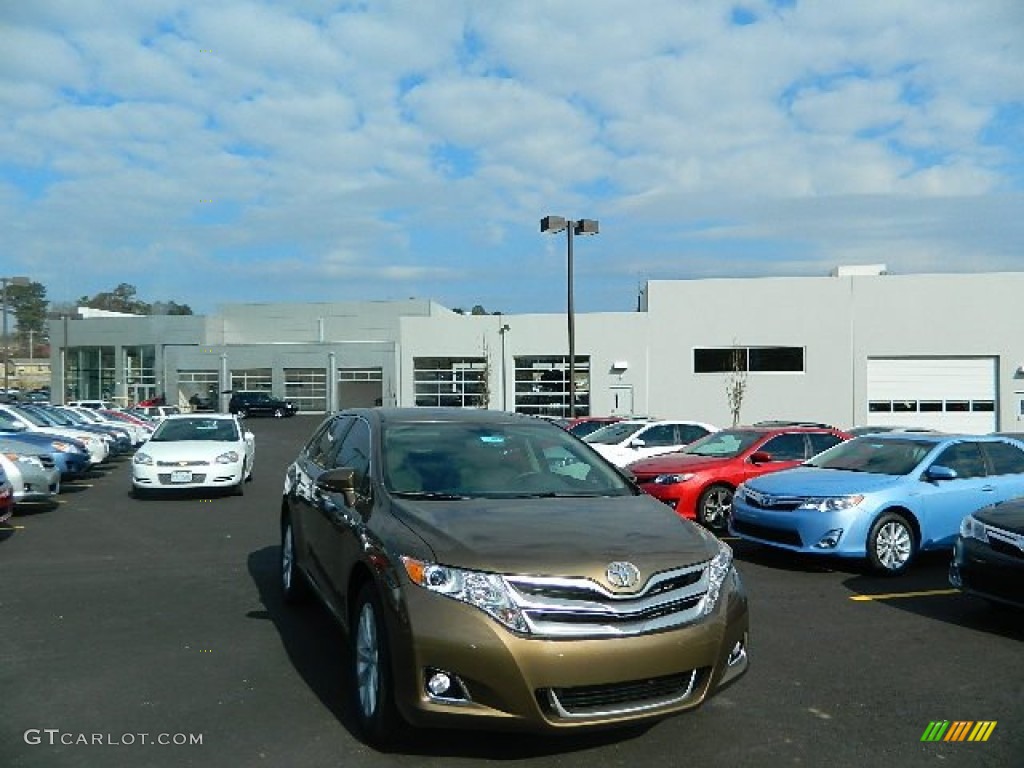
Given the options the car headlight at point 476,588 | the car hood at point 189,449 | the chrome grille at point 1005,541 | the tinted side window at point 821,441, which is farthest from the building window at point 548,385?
the car headlight at point 476,588

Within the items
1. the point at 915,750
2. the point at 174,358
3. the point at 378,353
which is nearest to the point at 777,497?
the point at 915,750

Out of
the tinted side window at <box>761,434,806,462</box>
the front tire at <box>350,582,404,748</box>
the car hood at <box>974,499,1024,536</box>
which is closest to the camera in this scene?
the front tire at <box>350,582,404,748</box>

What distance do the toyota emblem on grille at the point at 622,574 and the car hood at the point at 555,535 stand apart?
0.10ft

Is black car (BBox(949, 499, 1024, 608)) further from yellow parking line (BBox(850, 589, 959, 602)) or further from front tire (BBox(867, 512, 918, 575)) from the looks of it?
front tire (BBox(867, 512, 918, 575))

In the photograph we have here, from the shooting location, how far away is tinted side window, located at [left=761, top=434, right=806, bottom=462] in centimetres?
1312

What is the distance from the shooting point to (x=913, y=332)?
40.9 metres

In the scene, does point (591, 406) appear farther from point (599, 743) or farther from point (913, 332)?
point (599, 743)

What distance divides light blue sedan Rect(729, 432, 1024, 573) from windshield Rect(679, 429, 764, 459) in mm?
2471

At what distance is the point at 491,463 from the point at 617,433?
38.0 ft

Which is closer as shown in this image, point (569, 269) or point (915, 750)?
point (915, 750)

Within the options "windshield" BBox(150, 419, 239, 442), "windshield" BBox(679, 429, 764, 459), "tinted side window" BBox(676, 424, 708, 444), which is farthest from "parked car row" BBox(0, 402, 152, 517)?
"tinted side window" BBox(676, 424, 708, 444)

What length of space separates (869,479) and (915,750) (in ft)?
17.1

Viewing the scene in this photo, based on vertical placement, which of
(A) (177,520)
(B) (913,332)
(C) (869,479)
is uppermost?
(B) (913,332)

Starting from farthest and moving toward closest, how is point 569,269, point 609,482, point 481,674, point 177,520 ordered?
point 569,269
point 177,520
point 609,482
point 481,674
